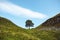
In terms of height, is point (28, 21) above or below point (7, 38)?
above

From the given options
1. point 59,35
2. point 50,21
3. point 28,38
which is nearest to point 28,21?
point 50,21

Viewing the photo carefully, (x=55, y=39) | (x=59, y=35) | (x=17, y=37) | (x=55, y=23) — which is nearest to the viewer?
(x=17, y=37)

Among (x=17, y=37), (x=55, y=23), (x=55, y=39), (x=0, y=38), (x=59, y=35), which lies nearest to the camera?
(x=0, y=38)

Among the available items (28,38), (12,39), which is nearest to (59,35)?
(28,38)

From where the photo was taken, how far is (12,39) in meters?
42.3

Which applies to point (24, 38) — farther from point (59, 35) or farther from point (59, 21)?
point (59, 21)

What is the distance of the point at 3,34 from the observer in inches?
1779

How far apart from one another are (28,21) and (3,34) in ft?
220

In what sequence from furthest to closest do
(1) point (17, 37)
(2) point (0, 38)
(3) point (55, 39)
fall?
(3) point (55, 39)
(1) point (17, 37)
(2) point (0, 38)

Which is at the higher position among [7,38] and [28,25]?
[28,25]

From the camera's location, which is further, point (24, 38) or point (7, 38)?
point (24, 38)

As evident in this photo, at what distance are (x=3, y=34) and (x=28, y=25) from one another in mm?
66222

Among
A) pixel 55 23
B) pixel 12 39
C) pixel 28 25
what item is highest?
pixel 28 25

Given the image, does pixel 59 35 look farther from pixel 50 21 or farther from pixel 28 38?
pixel 50 21
